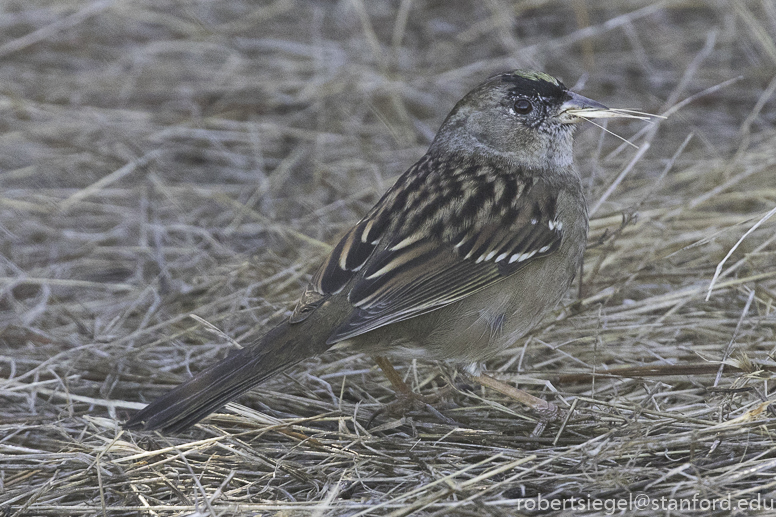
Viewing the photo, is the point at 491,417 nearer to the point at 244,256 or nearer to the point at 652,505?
the point at 652,505

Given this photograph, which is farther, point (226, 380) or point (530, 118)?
point (530, 118)

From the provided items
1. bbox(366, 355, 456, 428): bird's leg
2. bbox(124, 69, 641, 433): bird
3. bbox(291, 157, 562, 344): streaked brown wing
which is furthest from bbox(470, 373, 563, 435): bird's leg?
bbox(291, 157, 562, 344): streaked brown wing

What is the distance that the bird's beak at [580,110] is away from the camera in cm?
373

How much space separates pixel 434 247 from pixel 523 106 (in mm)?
863

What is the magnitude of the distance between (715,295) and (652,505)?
166cm

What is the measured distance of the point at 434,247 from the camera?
3.40 metres

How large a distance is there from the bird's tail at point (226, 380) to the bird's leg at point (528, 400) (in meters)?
0.74

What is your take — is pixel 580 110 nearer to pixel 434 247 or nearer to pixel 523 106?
pixel 523 106

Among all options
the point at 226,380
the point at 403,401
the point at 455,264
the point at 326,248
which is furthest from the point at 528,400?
the point at 326,248

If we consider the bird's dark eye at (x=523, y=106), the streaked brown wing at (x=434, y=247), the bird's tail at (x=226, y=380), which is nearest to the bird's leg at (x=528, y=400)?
the streaked brown wing at (x=434, y=247)

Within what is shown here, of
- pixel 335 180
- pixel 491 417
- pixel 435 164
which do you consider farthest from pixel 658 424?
pixel 335 180

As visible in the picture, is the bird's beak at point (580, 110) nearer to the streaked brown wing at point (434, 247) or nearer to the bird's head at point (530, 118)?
the bird's head at point (530, 118)

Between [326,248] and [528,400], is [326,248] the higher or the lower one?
the higher one

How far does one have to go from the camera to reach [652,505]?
2697 mm
